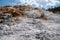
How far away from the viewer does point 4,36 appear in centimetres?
683

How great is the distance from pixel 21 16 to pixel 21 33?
335 cm

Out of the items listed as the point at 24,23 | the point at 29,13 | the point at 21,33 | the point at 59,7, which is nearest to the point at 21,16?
the point at 29,13

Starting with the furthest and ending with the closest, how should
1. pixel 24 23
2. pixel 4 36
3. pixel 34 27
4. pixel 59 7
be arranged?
1. pixel 59 7
2. pixel 24 23
3. pixel 34 27
4. pixel 4 36

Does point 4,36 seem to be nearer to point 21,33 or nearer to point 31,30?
point 21,33

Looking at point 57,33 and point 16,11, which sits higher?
point 16,11

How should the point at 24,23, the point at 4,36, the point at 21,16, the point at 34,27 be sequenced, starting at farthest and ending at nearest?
1. the point at 21,16
2. the point at 24,23
3. the point at 34,27
4. the point at 4,36

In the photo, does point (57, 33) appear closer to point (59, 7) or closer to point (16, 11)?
point (16, 11)

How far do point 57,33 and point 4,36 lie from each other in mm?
2161

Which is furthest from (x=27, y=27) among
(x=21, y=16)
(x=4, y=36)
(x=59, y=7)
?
(x=59, y=7)

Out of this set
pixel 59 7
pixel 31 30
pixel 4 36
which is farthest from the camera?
pixel 59 7

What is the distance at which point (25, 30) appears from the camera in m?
7.64

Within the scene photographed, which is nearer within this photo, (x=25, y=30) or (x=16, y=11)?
(x=25, y=30)

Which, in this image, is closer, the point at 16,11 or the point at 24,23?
the point at 24,23

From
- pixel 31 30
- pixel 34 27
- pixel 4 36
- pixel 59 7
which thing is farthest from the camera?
pixel 59 7
